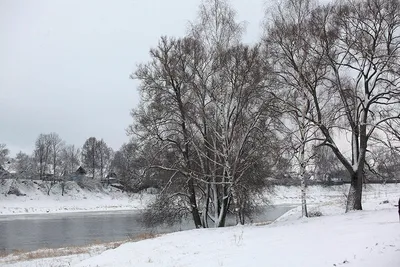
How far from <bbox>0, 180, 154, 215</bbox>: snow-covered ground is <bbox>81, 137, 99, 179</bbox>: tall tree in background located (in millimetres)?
30048

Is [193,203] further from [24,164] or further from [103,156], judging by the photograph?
[103,156]

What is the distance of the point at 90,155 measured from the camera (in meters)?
116

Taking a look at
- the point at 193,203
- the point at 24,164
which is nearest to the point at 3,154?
the point at 24,164

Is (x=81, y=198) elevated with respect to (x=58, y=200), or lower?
elevated

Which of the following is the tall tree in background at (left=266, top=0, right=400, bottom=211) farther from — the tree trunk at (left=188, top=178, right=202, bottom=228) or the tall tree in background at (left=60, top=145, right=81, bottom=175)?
the tall tree in background at (left=60, top=145, right=81, bottom=175)

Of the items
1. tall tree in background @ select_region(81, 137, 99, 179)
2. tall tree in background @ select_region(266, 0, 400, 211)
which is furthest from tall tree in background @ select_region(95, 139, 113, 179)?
tall tree in background @ select_region(266, 0, 400, 211)

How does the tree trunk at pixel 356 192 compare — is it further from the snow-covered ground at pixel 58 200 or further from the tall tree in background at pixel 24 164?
the tall tree in background at pixel 24 164

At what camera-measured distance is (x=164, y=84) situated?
905 inches

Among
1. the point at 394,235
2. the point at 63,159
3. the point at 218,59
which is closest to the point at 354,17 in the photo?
the point at 218,59

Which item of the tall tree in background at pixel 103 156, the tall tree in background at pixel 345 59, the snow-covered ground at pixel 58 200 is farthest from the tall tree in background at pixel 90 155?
the tall tree in background at pixel 345 59

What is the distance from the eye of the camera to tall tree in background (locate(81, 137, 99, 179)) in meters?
115

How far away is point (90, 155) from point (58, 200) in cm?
4265

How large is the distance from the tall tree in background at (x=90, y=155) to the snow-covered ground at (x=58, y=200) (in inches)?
1183

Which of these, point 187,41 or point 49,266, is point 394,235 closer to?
point 49,266
